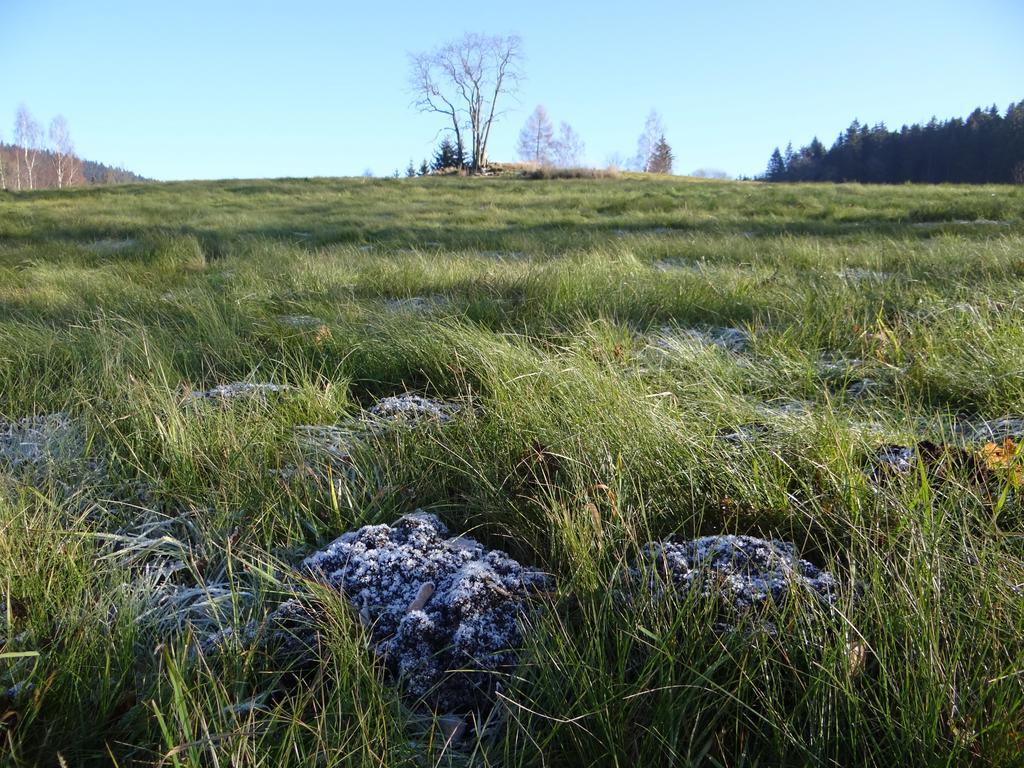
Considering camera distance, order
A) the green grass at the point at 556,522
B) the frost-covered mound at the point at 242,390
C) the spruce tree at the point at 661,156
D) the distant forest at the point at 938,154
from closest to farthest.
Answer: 1. the green grass at the point at 556,522
2. the frost-covered mound at the point at 242,390
3. the distant forest at the point at 938,154
4. the spruce tree at the point at 661,156

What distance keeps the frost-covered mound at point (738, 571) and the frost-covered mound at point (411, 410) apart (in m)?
0.91

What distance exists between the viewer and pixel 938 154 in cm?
4734

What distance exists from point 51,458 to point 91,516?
255mm

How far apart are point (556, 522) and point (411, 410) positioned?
90 cm

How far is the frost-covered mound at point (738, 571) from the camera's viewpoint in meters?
1.10

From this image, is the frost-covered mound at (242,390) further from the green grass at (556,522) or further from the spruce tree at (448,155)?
the spruce tree at (448,155)

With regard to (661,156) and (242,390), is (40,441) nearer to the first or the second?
(242,390)

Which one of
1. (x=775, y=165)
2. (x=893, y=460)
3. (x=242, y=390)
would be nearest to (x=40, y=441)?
(x=242, y=390)

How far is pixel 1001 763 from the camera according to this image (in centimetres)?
82

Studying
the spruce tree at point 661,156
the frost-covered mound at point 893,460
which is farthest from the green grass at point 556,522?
the spruce tree at point 661,156

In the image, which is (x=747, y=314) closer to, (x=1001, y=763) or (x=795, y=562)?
(x=795, y=562)

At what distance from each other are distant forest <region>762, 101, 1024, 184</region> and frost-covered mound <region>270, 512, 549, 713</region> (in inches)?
2146

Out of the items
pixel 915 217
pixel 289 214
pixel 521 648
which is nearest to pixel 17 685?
pixel 521 648

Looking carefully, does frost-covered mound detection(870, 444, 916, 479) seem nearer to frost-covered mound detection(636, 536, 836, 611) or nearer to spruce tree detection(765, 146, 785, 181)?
frost-covered mound detection(636, 536, 836, 611)
